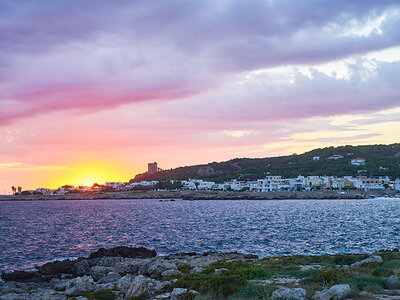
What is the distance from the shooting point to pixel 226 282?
14.6 metres

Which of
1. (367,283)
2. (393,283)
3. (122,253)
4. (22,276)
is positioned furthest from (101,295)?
(122,253)

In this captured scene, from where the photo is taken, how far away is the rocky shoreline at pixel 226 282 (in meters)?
13.1

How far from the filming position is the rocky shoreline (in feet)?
42.8

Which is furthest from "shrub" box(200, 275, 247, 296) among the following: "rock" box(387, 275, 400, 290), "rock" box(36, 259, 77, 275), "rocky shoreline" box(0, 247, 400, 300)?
"rock" box(36, 259, 77, 275)

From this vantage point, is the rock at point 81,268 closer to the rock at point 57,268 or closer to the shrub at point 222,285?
the rock at point 57,268

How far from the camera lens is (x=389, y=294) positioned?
42.7 ft

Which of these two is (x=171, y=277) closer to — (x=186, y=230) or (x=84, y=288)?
(x=84, y=288)

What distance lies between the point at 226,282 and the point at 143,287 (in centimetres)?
333

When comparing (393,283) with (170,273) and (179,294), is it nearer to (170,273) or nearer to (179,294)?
(179,294)

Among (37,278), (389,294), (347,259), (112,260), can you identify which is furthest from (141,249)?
(389,294)

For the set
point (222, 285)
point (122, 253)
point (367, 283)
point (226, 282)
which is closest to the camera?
point (367, 283)

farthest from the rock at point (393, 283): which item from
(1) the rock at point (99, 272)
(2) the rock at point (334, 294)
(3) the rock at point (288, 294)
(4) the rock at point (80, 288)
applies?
(1) the rock at point (99, 272)

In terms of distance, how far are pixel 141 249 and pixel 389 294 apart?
23.3 meters

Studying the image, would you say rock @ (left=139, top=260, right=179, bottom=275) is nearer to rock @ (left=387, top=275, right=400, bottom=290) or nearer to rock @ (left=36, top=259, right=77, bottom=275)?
rock @ (left=36, top=259, right=77, bottom=275)
